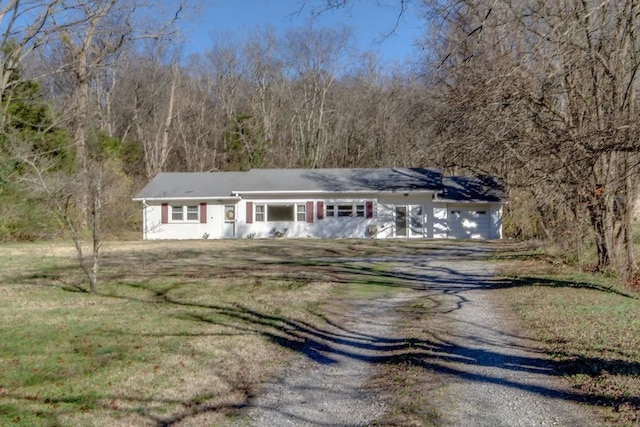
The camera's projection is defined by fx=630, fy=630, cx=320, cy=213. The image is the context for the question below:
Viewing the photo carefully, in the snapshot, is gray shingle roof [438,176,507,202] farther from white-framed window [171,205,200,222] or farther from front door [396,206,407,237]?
white-framed window [171,205,200,222]

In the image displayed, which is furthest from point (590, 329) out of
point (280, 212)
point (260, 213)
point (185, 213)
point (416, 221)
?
point (185, 213)

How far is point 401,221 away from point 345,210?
299 centimetres

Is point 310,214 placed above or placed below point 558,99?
below

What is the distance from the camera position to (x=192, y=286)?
14484mm

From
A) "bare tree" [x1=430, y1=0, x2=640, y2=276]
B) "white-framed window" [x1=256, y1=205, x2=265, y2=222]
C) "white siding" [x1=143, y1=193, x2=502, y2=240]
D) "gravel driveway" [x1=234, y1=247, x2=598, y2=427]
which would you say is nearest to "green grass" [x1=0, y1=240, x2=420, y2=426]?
"gravel driveway" [x1=234, y1=247, x2=598, y2=427]

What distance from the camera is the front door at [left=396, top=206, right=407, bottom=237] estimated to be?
32844 mm

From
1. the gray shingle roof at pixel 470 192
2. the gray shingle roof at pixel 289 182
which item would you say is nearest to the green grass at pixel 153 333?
the gray shingle roof at pixel 289 182

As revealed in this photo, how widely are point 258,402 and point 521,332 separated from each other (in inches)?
178

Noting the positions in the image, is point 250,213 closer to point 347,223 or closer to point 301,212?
point 301,212

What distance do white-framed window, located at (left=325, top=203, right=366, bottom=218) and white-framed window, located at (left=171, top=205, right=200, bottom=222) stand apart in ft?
23.1

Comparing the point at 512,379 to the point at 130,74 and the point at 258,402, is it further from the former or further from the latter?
the point at 130,74

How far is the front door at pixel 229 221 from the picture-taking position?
33.6 meters

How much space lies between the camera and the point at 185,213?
33969 mm

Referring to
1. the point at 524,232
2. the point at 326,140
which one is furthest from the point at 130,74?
the point at 524,232
